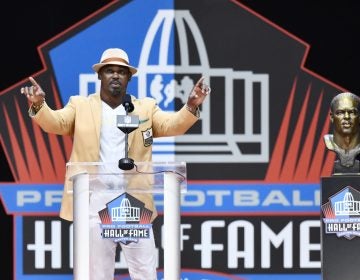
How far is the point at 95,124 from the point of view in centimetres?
499

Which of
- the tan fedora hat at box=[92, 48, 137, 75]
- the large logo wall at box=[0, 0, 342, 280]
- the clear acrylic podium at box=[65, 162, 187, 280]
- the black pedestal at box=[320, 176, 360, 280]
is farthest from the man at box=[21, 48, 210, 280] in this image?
the large logo wall at box=[0, 0, 342, 280]

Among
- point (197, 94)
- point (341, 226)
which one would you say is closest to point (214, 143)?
point (197, 94)

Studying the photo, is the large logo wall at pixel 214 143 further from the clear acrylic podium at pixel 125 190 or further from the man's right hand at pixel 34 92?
the clear acrylic podium at pixel 125 190

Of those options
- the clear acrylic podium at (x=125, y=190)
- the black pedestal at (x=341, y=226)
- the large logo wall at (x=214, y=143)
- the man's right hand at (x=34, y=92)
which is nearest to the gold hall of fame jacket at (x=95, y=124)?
the man's right hand at (x=34, y=92)

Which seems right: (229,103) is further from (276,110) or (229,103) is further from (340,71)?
(340,71)

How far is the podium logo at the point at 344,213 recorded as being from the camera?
4668 millimetres

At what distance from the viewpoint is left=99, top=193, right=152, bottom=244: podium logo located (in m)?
4.21

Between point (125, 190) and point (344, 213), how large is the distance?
3.63ft

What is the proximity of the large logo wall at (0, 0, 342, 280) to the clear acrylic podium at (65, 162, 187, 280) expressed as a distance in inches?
90.3

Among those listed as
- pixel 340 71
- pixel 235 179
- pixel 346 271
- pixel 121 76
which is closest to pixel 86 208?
pixel 121 76

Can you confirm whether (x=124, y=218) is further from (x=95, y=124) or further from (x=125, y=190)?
(x=95, y=124)

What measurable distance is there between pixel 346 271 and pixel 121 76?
1461 mm

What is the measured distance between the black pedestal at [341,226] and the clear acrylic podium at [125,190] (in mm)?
822

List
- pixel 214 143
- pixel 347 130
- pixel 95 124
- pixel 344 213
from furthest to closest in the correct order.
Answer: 1. pixel 214 143
2. pixel 347 130
3. pixel 95 124
4. pixel 344 213
